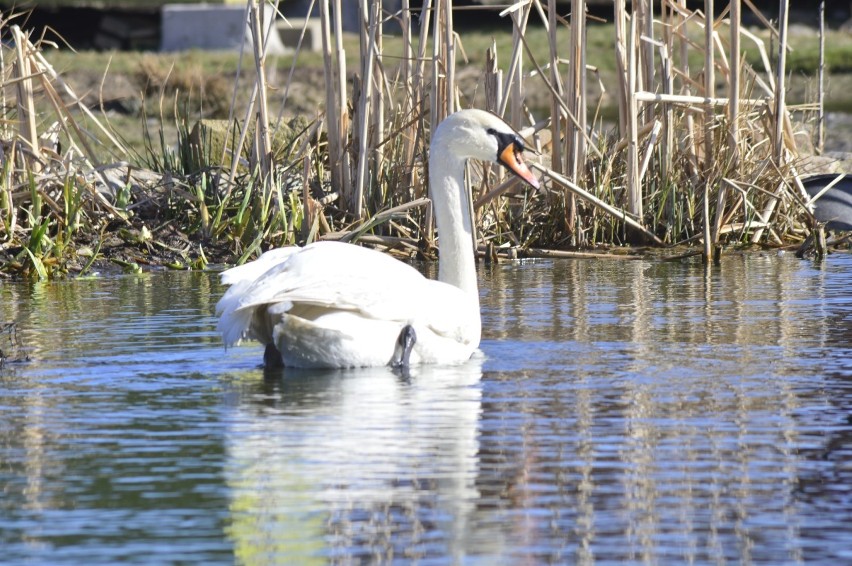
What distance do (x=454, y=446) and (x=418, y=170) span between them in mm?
6202

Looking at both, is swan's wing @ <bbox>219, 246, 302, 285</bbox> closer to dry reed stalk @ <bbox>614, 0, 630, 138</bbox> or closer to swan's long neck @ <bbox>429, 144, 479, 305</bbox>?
swan's long neck @ <bbox>429, 144, 479, 305</bbox>

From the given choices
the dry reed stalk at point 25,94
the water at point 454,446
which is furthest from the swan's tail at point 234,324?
the dry reed stalk at point 25,94

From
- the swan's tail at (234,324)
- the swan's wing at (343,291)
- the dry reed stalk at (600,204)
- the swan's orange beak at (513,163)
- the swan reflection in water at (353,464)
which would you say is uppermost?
the swan's orange beak at (513,163)

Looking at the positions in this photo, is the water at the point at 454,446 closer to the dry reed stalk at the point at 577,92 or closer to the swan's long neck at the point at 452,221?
the swan's long neck at the point at 452,221

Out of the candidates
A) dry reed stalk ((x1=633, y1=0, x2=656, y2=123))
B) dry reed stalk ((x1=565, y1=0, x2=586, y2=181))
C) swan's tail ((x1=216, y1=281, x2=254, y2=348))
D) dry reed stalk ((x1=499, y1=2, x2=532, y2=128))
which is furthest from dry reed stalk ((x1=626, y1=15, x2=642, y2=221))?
swan's tail ((x1=216, y1=281, x2=254, y2=348))

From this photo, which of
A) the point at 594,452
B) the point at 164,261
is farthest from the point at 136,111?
the point at 594,452

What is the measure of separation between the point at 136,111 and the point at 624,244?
16599 millimetres

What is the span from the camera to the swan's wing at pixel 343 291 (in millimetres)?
6656

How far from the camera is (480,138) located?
787cm

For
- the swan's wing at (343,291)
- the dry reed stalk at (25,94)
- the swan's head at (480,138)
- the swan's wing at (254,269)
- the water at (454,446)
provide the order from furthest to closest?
the dry reed stalk at (25,94), the swan's head at (480,138), the swan's wing at (254,269), the swan's wing at (343,291), the water at (454,446)

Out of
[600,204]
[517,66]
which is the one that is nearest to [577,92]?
[517,66]

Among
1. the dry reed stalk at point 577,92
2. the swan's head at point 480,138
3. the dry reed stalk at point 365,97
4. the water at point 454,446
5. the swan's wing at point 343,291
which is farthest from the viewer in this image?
the dry reed stalk at point 577,92

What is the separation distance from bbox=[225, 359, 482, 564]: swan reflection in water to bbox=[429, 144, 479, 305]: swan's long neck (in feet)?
2.77

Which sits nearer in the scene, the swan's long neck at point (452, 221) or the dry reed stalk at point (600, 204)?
the swan's long neck at point (452, 221)
